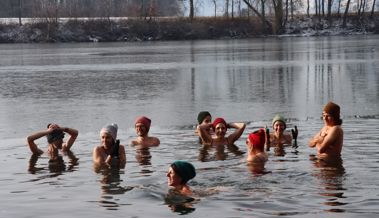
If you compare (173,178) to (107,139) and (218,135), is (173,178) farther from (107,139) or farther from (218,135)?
(218,135)

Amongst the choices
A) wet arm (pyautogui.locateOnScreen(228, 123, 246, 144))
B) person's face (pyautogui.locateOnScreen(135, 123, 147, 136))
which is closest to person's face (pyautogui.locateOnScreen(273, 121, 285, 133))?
wet arm (pyautogui.locateOnScreen(228, 123, 246, 144))

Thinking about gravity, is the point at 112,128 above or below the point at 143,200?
above

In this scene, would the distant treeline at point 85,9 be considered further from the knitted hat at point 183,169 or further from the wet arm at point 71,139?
the knitted hat at point 183,169

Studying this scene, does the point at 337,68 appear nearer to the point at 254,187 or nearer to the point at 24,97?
the point at 24,97

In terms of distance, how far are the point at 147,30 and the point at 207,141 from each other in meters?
69.0

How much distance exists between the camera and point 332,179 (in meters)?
10.1

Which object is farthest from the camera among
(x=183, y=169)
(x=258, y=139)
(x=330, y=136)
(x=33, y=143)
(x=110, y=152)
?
(x=33, y=143)

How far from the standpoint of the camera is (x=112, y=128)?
11.1 metres

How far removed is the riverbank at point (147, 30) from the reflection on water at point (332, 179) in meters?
69.0

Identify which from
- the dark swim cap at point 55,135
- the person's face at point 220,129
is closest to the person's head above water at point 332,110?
the person's face at point 220,129

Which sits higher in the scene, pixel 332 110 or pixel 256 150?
pixel 332 110

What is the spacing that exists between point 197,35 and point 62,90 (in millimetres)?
56847

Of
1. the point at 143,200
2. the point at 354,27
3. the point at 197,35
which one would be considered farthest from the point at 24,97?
the point at 354,27

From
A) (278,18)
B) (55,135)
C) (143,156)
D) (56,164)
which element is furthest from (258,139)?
(278,18)
